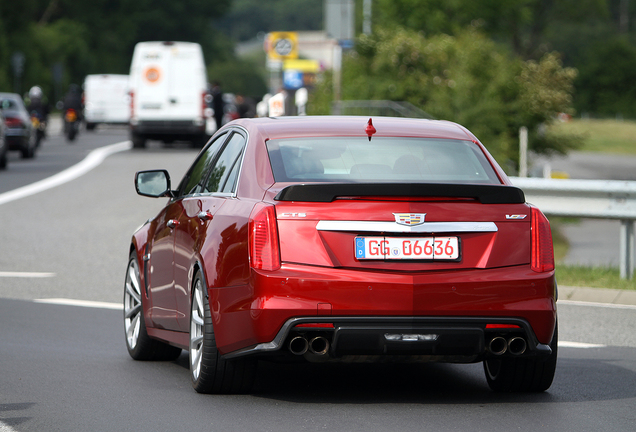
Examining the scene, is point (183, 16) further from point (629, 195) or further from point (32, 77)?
point (629, 195)

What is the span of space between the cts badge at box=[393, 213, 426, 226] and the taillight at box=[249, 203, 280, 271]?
60cm

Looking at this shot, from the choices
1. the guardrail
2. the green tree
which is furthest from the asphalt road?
Answer: the green tree

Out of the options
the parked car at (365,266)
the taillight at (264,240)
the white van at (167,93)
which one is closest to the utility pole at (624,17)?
the white van at (167,93)

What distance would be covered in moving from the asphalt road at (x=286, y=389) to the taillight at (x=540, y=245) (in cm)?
76

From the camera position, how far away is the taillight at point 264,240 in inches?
244

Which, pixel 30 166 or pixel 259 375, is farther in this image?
pixel 30 166

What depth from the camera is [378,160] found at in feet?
22.3

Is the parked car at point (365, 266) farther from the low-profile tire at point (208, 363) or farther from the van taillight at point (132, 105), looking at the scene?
the van taillight at point (132, 105)

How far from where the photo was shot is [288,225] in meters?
6.19

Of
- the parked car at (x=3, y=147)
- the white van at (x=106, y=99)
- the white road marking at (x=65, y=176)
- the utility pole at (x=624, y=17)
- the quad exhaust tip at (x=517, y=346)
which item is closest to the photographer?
the quad exhaust tip at (x=517, y=346)

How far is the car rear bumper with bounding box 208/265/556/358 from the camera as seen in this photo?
6.11 metres

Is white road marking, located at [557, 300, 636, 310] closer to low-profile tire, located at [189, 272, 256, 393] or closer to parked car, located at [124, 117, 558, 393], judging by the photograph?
parked car, located at [124, 117, 558, 393]

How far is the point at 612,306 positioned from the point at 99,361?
500cm

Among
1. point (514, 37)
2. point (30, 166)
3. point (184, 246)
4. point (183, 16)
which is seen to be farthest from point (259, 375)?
point (183, 16)
